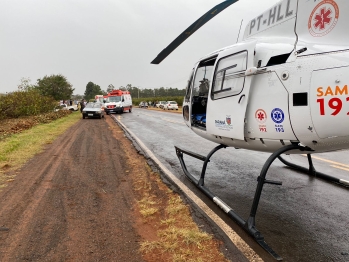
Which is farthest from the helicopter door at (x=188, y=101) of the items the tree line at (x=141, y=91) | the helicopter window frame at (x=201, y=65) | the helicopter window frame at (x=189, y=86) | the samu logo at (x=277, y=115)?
the tree line at (x=141, y=91)

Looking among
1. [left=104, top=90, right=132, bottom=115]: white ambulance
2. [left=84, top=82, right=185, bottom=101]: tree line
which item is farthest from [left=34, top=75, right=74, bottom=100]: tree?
[left=84, top=82, right=185, bottom=101]: tree line

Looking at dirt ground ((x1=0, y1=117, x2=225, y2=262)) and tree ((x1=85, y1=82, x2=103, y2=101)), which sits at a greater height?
tree ((x1=85, y1=82, x2=103, y2=101))

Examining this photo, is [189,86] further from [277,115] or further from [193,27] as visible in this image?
[277,115]

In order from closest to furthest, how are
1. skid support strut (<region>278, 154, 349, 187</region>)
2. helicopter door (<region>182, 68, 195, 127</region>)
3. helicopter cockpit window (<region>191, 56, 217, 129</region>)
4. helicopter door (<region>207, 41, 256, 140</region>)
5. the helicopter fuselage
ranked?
the helicopter fuselage
helicopter door (<region>207, 41, 256, 140</region>)
skid support strut (<region>278, 154, 349, 187</region>)
helicopter cockpit window (<region>191, 56, 217, 129</region>)
helicopter door (<region>182, 68, 195, 127</region>)

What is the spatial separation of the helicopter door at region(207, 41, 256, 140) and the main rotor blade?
2.20 feet

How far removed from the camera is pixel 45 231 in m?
3.60

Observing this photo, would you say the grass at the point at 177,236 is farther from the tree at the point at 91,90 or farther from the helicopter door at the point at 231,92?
the tree at the point at 91,90

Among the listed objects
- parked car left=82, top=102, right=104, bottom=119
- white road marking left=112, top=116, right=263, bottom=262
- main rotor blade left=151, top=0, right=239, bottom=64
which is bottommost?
white road marking left=112, top=116, right=263, bottom=262

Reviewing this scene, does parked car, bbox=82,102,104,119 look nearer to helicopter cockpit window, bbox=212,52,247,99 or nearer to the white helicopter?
the white helicopter

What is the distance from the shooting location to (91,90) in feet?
377

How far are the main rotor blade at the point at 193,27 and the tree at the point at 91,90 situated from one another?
108516 millimetres

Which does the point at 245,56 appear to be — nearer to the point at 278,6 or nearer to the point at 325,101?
the point at 278,6

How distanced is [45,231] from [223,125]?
9.78 feet

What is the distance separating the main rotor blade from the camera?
4.42 meters
